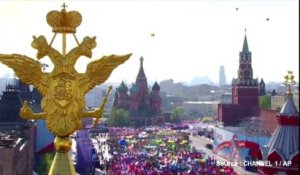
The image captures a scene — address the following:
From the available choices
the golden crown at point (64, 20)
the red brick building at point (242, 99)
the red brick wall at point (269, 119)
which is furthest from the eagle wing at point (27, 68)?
the red brick building at point (242, 99)

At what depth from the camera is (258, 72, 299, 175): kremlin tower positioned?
22.6 m

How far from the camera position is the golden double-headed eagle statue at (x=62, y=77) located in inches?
253

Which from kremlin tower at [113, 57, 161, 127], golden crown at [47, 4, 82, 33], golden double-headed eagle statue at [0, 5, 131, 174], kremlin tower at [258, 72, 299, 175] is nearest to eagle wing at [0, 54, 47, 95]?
golden double-headed eagle statue at [0, 5, 131, 174]

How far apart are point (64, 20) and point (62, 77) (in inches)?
26.5

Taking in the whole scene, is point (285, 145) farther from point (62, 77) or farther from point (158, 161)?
point (158, 161)

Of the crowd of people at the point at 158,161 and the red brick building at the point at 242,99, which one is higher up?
the red brick building at the point at 242,99

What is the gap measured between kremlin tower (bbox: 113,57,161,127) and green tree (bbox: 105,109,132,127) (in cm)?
730

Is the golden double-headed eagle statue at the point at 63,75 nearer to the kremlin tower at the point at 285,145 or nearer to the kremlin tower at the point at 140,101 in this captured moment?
the kremlin tower at the point at 285,145

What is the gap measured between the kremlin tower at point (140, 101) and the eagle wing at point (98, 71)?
101 metres

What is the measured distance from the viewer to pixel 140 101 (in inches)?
4341

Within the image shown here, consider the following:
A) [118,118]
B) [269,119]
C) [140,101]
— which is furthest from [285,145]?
[140,101]

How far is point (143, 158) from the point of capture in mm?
48781

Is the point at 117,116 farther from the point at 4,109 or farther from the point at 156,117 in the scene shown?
the point at 4,109

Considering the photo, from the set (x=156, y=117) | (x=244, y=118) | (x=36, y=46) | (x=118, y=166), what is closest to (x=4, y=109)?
(x=118, y=166)
